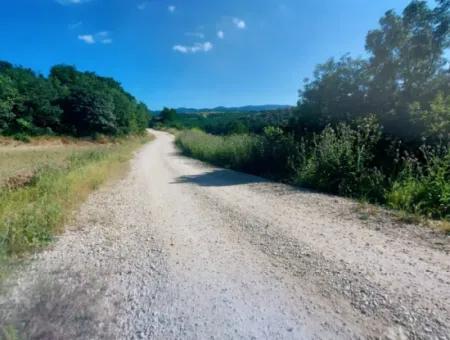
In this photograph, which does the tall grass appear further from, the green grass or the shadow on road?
the green grass

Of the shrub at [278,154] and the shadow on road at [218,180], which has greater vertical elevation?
the shrub at [278,154]

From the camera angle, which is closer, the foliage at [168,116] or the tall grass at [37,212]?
the tall grass at [37,212]

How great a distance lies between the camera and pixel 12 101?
951 inches

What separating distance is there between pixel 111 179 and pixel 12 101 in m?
23.0

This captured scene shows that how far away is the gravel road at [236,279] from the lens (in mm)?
2199

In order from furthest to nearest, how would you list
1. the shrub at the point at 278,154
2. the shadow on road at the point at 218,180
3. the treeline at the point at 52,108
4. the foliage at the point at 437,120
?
1. the treeline at the point at 52,108
2. the shrub at the point at 278,154
3. the shadow on road at the point at 218,180
4. the foliage at the point at 437,120

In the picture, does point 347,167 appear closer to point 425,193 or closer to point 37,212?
point 425,193

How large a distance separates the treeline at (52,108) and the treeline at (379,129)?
22600mm

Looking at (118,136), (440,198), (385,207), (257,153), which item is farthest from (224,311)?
(118,136)

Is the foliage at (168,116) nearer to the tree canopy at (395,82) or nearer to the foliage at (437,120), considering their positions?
the tree canopy at (395,82)

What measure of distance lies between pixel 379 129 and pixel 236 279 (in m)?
7.12

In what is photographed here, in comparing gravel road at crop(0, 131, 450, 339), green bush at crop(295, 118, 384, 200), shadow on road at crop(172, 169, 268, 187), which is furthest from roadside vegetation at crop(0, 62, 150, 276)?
green bush at crop(295, 118, 384, 200)

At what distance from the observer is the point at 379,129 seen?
776cm

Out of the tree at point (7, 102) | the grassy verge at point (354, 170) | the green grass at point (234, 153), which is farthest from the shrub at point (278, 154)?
the tree at point (7, 102)
